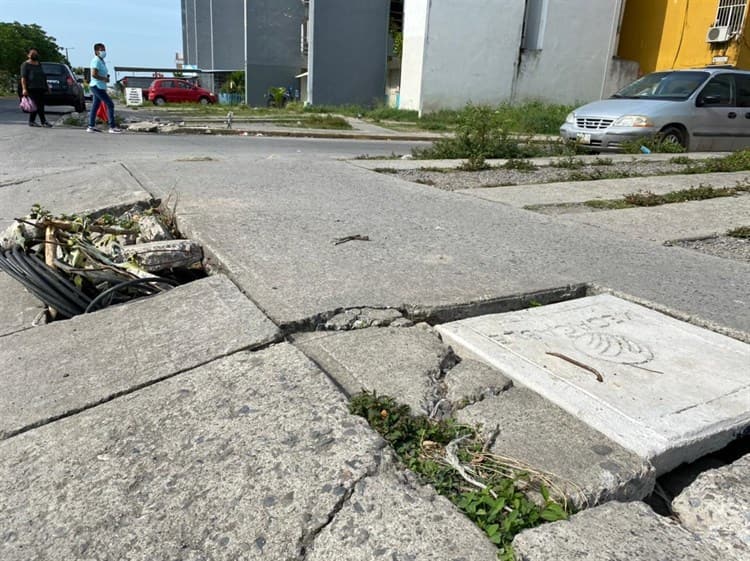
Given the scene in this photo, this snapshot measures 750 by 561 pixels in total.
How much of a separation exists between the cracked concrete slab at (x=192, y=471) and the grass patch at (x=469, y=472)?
100mm

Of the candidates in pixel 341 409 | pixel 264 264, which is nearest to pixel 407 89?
pixel 264 264

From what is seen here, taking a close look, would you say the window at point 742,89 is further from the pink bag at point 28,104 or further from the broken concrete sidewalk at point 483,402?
the pink bag at point 28,104

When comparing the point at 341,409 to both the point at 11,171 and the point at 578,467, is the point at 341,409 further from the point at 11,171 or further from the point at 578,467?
the point at 11,171

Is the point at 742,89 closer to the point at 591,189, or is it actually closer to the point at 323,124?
the point at 591,189

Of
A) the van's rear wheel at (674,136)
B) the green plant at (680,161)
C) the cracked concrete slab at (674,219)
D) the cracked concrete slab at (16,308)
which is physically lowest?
the cracked concrete slab at (16,308)

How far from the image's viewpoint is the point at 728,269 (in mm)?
3801

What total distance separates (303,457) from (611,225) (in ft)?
13.2

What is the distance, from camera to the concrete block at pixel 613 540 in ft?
4.76

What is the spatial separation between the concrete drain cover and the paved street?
11cm

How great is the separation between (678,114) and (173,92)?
95.3 ft

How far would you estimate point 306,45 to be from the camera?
33875 mm

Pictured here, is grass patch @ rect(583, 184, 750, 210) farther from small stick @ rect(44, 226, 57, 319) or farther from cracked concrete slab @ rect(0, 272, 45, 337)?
cracked concrete slab @ rect(0, 272, 45, 337)

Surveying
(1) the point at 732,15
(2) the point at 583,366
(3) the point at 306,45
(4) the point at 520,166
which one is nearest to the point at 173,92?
(3) the point at 306,45

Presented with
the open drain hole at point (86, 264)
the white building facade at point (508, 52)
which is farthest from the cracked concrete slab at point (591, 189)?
the white building facade at point (508, 52)
